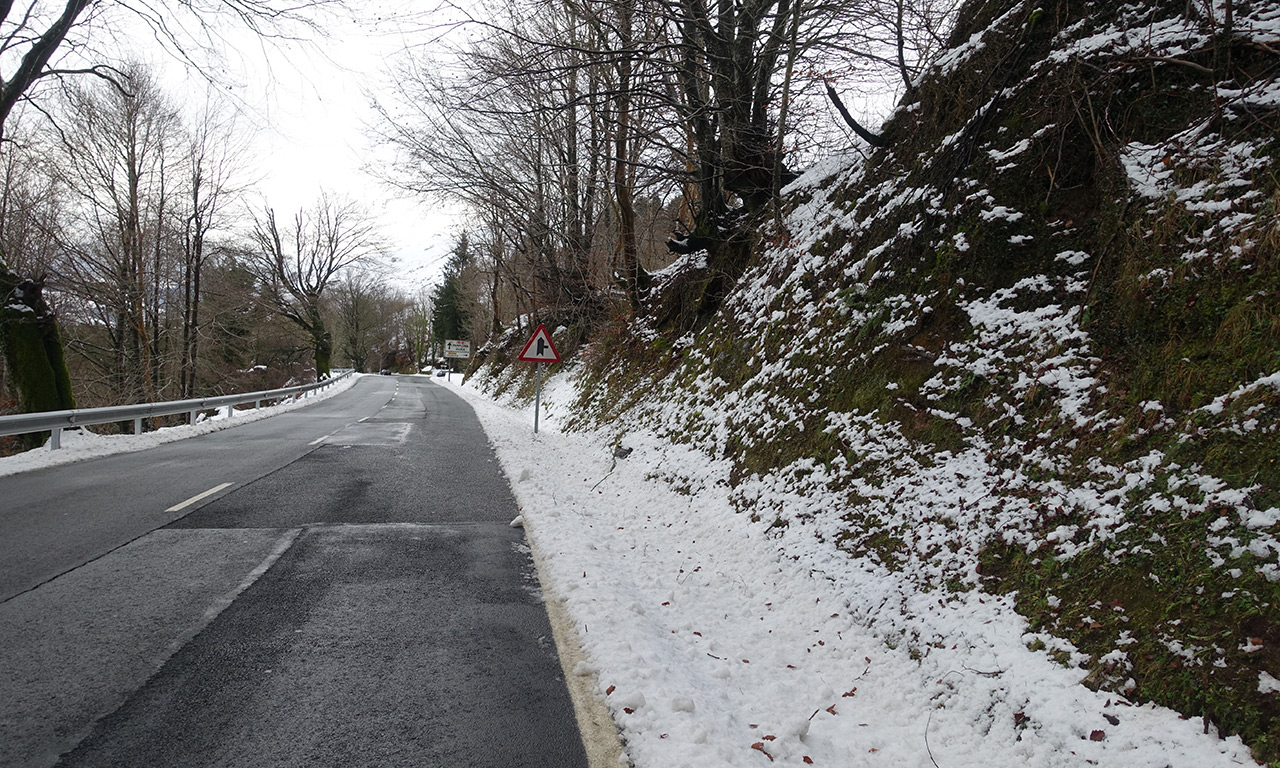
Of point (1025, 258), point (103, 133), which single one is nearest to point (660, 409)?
point (1025, 258)

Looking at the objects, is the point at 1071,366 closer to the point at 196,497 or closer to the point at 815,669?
the point at 815,669

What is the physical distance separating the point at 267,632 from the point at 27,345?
12055 millimetres

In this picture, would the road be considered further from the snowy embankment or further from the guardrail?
the guardrail

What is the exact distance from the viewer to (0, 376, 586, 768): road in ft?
8.60

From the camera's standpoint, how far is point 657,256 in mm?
24719

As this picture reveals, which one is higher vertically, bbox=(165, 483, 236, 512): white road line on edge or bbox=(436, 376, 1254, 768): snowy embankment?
bbox=(165, 483, 236, 512): white road line on edge

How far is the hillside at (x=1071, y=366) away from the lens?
273 cm

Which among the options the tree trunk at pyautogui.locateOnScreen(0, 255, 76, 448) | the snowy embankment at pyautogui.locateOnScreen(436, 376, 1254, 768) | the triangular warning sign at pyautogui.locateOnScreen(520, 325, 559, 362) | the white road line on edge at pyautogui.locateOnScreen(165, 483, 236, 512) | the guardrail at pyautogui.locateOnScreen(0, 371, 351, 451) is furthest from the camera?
the triangular warning sign at pyautogui.locateOnScreen(520, 325, 559, 362)

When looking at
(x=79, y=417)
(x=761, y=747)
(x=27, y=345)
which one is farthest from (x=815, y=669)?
(x=27, y=345)

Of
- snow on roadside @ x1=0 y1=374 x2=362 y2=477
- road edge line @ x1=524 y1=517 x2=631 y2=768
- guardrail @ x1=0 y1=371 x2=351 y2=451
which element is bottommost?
road edge line @ x1=524 y1=517 x2=631 y2=768

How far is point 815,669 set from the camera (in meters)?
3.59

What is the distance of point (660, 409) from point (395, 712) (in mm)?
7568

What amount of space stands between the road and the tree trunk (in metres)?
5.89

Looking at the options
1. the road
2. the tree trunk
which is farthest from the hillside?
the tree trunk
